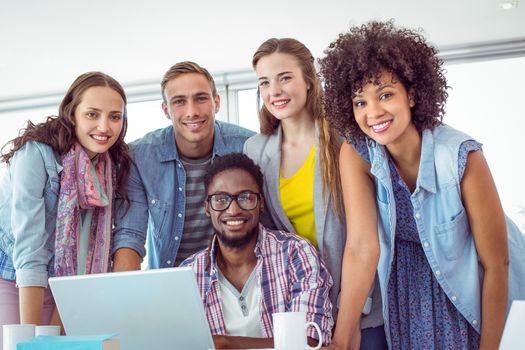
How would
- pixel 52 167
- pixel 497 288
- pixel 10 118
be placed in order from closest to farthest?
pixel 497 288 → pixel 52 167 → pixel 10 118

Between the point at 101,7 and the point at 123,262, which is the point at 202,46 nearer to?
the point at 101,7

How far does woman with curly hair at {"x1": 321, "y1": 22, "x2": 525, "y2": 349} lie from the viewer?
6.68 ft

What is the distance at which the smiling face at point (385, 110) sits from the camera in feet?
6.89

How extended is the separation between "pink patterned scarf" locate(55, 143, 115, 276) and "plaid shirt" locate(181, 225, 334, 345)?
50 centimetres

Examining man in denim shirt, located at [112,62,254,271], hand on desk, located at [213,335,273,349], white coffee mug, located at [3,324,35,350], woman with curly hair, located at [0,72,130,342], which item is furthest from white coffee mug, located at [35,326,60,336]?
man in denim shirt, located at [112,62,254,271]

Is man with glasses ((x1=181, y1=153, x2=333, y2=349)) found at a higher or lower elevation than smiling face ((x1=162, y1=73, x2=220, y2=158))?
lower

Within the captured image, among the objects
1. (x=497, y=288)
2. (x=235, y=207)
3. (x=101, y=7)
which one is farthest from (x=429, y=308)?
(x=101, y=7)

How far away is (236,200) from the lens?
241cm

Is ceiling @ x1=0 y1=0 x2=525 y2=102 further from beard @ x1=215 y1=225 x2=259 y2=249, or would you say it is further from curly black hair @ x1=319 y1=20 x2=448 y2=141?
beard @ x1=215 y1=225 x2=259 y2=249

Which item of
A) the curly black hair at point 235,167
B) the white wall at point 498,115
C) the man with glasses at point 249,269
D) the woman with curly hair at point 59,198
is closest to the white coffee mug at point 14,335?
the man with glasses at point 249,269

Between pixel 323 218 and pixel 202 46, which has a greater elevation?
pixel 202 46

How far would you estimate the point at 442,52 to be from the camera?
6.01m

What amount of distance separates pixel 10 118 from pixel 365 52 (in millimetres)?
5982

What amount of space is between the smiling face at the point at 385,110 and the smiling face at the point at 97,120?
1069 mm
